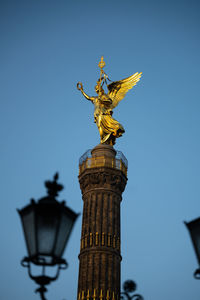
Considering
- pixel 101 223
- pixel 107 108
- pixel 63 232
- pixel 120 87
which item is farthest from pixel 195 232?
pixel 120 87

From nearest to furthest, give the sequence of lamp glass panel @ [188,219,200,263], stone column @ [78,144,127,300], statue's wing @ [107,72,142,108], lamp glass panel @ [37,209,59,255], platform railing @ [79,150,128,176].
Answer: lamp glass panel @ [37,209,59,255] → lamp glass panel @ [188,219,200,263] → stone column @ [78,144,127,300] → platform railing @ [79,150,128,176] → statue's wing @ [107,72,142,108]

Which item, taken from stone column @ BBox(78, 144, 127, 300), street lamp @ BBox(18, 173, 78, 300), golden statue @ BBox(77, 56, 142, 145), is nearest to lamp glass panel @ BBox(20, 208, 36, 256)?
street lamp @ BBox(18, 173, 78, 300)

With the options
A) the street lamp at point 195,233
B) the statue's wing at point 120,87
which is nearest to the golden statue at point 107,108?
the statue's wing at point 120,87

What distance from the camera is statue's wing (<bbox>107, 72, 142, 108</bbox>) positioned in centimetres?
3919

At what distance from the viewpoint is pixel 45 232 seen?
17.6 ft

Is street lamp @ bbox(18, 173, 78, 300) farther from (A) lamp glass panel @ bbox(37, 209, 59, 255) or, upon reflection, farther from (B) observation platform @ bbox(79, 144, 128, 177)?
(B) observation platform @ bbox(79, 144, 128, 177)

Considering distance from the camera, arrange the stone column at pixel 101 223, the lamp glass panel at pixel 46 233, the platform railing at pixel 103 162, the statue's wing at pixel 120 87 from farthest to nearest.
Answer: the statue's wing at pixel 120 87 < the platform railing at pixel 103 162 < the stone column at pixel 101 223 < the lamp glass panel at pixel 46 233

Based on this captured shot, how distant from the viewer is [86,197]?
33000mm

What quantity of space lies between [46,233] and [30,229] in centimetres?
23

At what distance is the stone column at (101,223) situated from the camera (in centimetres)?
2888

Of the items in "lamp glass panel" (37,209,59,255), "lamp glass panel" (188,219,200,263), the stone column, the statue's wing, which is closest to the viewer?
"lamp glass panel" (37,209,59,255)

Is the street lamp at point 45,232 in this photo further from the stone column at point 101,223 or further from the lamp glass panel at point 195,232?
the stone column at point 101,223

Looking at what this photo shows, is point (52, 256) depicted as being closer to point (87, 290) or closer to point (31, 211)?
point (31, 211)

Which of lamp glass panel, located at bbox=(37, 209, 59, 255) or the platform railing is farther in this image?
the platform railing
